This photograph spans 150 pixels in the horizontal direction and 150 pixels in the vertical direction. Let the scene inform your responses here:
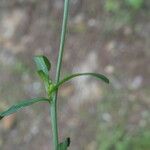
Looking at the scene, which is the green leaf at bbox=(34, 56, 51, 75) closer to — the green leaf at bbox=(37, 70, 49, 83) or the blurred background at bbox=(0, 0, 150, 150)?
the green leaf at bbox=(37, 70, 49, 83)

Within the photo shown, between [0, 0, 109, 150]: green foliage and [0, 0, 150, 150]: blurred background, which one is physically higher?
[0, 0, 109, 150]: green foliage

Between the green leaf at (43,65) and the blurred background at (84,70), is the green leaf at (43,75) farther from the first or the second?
the blurred background at (84,70)

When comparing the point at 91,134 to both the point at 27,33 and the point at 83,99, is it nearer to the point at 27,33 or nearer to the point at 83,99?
the point at 83,99

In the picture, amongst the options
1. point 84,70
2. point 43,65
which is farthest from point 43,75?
point 84,70

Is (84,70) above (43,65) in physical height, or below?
below

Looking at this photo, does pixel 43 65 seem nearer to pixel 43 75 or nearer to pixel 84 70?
pixel 43 75

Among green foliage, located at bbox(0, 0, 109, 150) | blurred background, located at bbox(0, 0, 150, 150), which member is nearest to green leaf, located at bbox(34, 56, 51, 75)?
green foliage, located at bbox(0, 0, 109, 150)

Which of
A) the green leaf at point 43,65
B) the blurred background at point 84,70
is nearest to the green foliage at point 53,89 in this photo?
the green leaf at point 43,65

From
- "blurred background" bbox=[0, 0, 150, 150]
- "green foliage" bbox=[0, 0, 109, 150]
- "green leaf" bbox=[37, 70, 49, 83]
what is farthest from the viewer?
"blurred background" bbox=[0, 0, 150, 150]

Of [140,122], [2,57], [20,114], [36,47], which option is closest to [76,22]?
[36,47]
